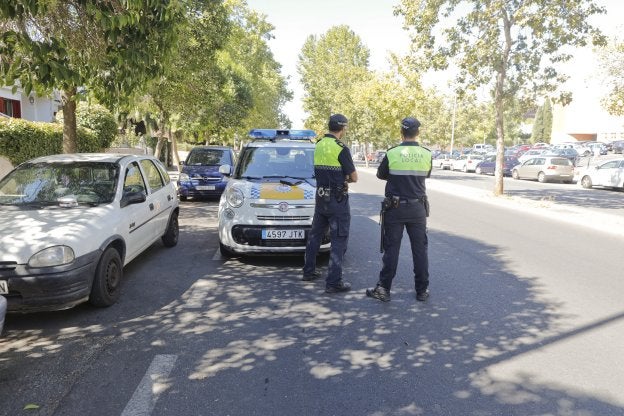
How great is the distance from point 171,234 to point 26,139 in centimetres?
735

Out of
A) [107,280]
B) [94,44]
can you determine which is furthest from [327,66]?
[107,280]

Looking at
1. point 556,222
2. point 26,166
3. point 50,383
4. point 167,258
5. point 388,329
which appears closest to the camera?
point 50,383

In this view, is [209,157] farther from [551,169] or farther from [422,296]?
[551,169]

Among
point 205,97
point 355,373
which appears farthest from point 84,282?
point 205,97

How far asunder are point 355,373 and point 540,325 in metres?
2.09

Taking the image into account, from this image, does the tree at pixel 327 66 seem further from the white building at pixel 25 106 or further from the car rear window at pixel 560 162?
the white building at pixel 25 106

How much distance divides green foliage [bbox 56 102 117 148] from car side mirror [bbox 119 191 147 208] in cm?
1227

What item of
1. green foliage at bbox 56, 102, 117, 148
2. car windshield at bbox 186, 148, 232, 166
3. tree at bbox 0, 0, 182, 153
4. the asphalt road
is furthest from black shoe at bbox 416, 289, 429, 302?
green foliage at bbox 56, 102, 117, 148

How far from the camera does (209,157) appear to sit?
13992 mm

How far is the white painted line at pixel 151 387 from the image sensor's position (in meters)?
2.86

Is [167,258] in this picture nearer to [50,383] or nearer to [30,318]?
[30,318]

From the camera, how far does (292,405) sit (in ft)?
9.57

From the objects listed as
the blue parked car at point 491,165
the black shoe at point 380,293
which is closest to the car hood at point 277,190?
the black shoe at point 380,293

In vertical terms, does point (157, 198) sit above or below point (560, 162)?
below
